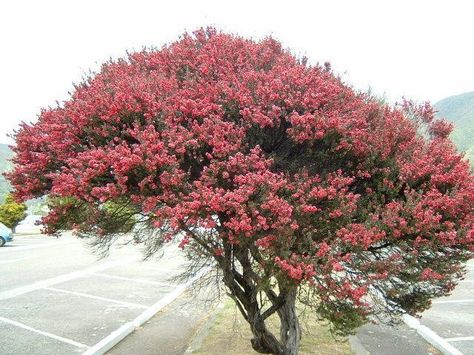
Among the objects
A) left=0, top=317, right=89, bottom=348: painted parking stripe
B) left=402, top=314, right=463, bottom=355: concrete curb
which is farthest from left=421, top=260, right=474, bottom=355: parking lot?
left=0, top=317, right=89, bottom=348: painted parking stripe

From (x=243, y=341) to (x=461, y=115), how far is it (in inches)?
3550

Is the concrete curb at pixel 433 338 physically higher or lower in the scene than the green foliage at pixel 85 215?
lower

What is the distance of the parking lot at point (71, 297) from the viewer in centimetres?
913

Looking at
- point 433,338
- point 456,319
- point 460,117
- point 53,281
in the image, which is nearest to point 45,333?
point 53,281

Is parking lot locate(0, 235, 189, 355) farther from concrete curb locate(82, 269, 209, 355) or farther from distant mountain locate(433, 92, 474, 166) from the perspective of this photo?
distant mountain locate(433, 92, 474, 166)

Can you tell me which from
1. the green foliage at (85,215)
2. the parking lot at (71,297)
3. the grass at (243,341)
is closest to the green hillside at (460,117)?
the parking lot at (71,297)

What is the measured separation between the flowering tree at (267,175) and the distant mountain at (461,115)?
5050 cm

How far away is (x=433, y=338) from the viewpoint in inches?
352

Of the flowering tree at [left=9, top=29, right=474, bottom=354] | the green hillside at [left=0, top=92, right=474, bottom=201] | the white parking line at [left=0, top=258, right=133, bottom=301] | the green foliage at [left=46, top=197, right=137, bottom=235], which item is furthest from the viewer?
the green hillside at [left=0, top=92, right=474, bottom=201]

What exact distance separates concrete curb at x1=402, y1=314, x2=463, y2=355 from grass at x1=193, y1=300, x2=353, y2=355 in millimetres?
1686

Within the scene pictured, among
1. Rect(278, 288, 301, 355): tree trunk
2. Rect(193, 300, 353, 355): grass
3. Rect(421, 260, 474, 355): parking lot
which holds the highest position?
Rect(278, 288, 301, 355): tree trunk

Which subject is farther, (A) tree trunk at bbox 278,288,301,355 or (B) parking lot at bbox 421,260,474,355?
(B) parking lot at bbox 421,260,474,355

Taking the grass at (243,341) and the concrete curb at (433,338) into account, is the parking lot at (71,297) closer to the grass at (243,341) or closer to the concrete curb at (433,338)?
the grass at (243,341)

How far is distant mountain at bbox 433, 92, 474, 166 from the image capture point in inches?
2379
